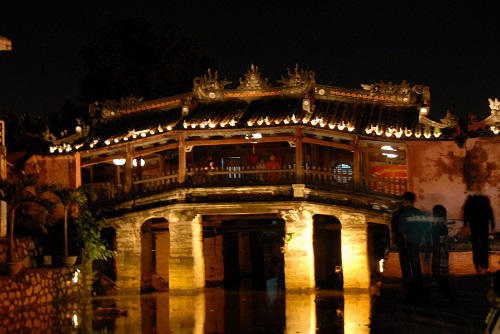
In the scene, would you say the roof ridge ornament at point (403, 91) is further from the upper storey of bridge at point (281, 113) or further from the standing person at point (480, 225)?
the standing person at point (480, 225)

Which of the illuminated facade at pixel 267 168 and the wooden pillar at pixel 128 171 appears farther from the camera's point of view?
the wooden pillar at pixel 128 171

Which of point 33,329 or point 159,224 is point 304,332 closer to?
point 33,329

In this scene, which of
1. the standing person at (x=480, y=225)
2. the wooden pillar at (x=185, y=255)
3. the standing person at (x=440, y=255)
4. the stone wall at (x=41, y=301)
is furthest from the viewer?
the wooden pillar at (x=185, y=255)

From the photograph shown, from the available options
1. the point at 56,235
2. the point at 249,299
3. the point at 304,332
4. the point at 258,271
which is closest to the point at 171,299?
the point at 249,299

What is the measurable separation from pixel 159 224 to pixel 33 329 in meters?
10.9

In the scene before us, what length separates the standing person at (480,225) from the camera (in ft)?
43.8

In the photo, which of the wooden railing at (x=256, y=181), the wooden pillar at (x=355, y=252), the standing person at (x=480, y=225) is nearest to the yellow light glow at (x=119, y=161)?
the wooden railing at (x=256, y=181)

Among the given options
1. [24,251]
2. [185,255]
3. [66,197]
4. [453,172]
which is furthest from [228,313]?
[453,172]

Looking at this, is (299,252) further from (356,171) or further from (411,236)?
(411,236)

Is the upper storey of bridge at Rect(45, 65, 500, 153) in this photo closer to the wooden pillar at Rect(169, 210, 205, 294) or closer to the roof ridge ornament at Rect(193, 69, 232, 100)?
the roof ridge ornament at Rect(193, 69, 232, 100)

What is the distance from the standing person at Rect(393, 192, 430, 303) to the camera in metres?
12.0

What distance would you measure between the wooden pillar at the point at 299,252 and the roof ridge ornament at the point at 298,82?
478 centimetres

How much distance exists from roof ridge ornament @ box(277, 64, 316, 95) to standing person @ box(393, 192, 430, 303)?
1323 centimetres

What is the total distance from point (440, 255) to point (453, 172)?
978cm
